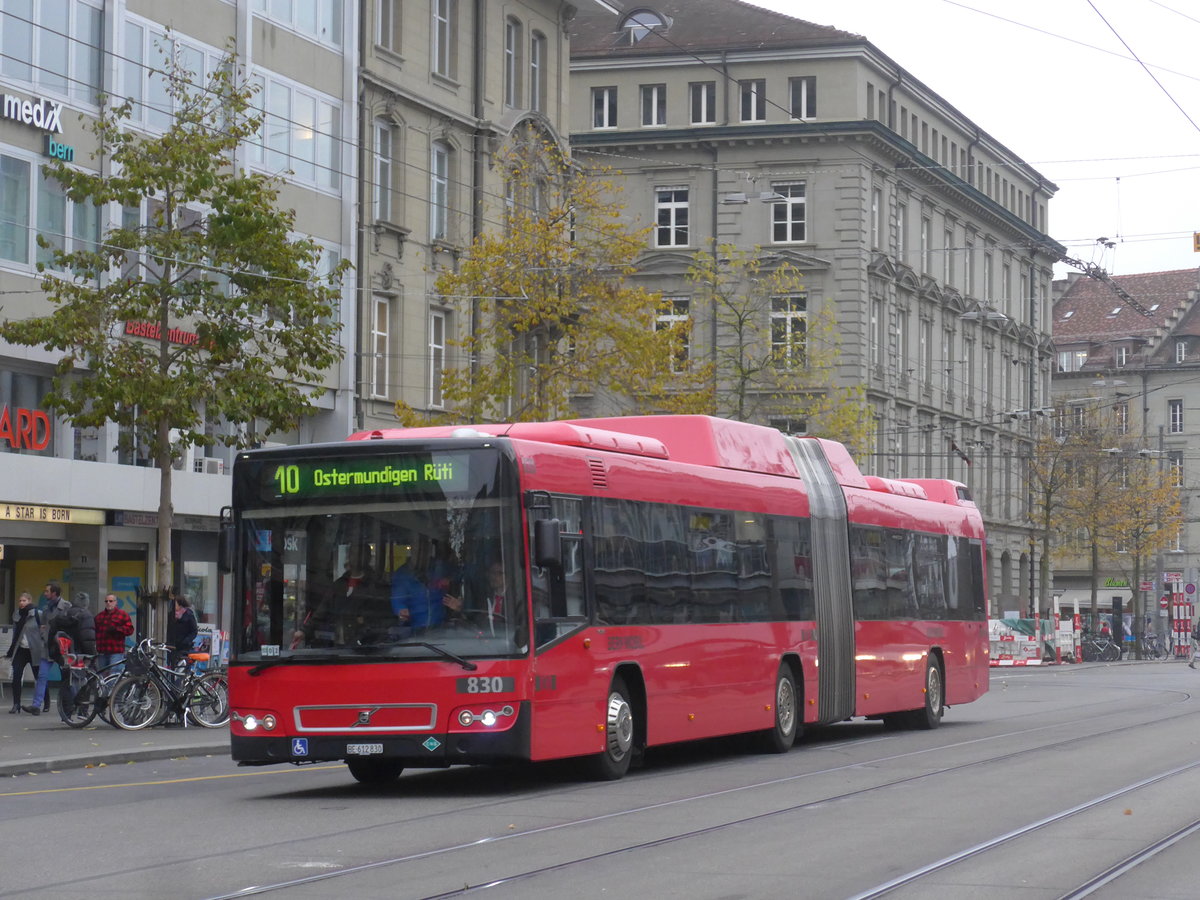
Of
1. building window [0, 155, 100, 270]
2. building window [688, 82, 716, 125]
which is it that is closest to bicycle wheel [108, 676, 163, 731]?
building window [0, 155, 100, 270]

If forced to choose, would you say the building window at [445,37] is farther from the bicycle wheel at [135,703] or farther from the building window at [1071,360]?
the building window at [1071,360]

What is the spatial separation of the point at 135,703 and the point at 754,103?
145ft

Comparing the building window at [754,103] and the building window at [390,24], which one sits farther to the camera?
the building window at [754,103]

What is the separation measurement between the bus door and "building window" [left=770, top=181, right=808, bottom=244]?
49.0m

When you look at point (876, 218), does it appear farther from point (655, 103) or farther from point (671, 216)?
point (655, 103)

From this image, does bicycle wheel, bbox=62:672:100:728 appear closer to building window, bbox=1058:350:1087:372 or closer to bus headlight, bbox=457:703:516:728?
bus headlight, bbox=457:703:516:728

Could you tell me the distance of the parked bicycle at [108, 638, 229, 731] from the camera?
956 inches

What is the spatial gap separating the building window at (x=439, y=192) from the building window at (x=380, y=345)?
2.03 m

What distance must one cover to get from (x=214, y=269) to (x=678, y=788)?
38.6 ft

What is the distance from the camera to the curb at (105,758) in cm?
1877

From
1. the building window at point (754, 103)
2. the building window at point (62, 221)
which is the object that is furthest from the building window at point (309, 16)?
the building window at point (754, 103)

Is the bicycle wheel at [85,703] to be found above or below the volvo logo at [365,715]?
below

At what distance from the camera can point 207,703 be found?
2497 cm

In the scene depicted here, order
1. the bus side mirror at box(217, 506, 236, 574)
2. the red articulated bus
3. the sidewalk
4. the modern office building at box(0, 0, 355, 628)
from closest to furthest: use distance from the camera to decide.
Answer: the red articulated bus → the bus side mirror at box(217, 506, 236, 574) → the sidewalk → the modern office building at box(0, 0, 355, 628)
